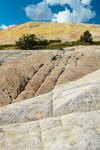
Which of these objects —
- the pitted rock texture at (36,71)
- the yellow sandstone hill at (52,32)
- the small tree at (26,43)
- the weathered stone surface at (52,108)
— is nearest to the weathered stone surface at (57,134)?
the weathered stone surface at (52,108)

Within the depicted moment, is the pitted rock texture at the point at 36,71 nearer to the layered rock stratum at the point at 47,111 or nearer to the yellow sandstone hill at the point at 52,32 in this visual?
the layered rock stratum at the point at 47,111

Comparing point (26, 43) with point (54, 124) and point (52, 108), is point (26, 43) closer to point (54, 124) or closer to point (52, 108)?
point (52, 108)

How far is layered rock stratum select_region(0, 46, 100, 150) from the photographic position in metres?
5.53

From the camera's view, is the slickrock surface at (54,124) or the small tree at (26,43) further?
the small tree at (26,43)

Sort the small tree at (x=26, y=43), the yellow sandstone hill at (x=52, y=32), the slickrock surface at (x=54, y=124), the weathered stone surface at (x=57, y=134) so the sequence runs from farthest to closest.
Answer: the yellow sandstone hill at (x=52, y=32) < the small tree at (x=26, y=43) < the slickrock surface at (x=54, y=124) < the weathered stone surface at (x=57, y=134)

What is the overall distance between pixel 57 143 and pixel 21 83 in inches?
431

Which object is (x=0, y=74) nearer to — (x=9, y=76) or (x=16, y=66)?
(x=9, y=76)

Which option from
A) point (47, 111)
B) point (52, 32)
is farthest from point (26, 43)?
point (52, 32)

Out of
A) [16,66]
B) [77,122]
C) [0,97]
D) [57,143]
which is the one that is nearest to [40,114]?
[77,122]

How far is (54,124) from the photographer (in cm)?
691

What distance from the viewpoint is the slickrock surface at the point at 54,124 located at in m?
5.37

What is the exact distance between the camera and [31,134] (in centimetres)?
626

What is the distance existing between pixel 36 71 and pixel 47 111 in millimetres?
10373

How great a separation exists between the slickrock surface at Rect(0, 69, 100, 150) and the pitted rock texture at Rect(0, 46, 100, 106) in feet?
15.0
